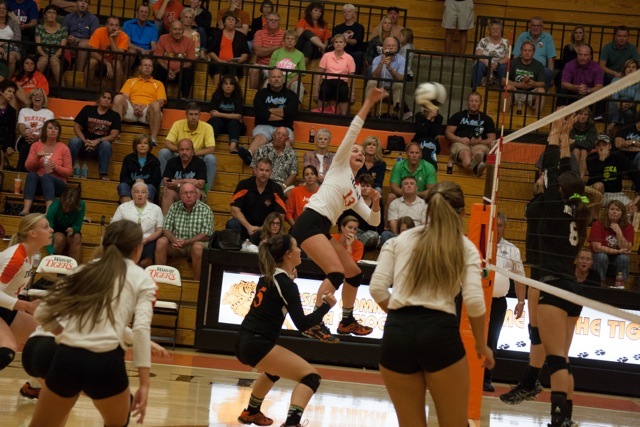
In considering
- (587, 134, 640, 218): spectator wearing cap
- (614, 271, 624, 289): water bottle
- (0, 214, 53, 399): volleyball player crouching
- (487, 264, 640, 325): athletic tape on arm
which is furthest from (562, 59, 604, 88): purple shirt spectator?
(0, 214, 53, 399): volleyball player crouching

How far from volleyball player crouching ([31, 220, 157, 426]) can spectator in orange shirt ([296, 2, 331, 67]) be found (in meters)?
11.1

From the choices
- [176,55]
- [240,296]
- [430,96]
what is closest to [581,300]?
[430,96]

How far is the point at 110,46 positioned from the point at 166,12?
1378 millimetres

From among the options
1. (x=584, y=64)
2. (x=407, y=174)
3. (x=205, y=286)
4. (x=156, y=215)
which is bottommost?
(x=205, y=286)

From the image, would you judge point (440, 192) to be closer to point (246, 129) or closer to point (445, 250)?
point (445, 250)

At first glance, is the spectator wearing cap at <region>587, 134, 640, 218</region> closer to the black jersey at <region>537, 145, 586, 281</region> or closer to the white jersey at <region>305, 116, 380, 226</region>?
the black jersey at <region>537, 145, 586, 281</region>

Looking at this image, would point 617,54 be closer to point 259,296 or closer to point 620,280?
point 620,280

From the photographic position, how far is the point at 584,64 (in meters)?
15.2

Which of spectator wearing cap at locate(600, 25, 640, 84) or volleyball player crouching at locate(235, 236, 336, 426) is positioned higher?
spectator wearing cap at locate(600, 25, 640, 84)

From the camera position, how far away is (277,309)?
7.18 meters

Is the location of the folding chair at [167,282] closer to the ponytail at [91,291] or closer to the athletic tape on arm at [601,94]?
the athletic tape on arm at [601,94]

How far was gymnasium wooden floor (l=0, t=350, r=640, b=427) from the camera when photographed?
25.2 ft

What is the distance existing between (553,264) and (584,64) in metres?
9.13

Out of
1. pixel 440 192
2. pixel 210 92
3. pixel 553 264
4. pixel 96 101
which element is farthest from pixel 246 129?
pixel 440 192
